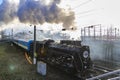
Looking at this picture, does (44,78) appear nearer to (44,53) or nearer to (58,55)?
(58,55)

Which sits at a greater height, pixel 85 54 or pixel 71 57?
pixel 85 54

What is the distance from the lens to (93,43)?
76.2 ft

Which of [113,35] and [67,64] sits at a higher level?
[113,35]

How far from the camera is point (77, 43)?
44.0 ft

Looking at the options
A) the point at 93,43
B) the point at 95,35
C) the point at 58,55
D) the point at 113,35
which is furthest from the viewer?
the point at 113,35

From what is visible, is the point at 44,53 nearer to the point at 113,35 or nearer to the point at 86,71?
the point at 86,71

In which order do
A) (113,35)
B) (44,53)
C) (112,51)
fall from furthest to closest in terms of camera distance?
(113,35) → (112,51) → (44,53)

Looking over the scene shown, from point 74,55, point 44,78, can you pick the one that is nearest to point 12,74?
point 44,78

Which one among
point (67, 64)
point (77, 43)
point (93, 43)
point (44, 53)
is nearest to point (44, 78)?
point (67, 64)

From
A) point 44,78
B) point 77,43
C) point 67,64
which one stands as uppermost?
point 77,43

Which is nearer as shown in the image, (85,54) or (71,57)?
(85,54)

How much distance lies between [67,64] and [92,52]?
1055cm

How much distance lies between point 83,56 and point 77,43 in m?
2.20

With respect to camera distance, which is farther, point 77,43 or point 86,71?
point 77,43
